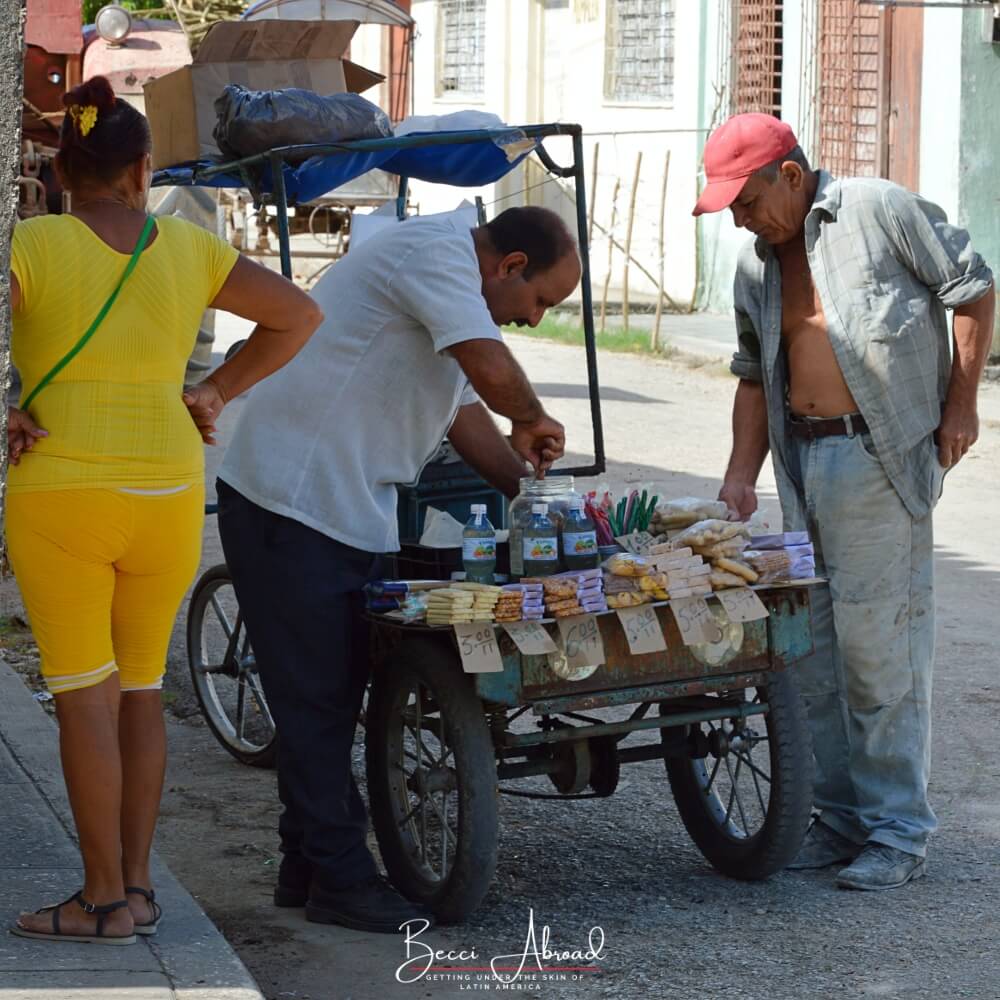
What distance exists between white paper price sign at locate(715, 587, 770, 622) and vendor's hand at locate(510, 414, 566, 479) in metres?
0.55

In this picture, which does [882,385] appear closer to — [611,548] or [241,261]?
[611,548]

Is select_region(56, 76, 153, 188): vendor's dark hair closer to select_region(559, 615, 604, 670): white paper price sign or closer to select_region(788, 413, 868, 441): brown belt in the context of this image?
select_region(559, 615, 604, 670): white paper price sign

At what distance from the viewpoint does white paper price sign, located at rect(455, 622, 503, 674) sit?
3979mm

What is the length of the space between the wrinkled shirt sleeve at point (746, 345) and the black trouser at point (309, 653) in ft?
4.13

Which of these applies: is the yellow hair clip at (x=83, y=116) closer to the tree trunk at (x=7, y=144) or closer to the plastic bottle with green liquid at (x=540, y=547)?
the tree trunk at (x=7, y=144)

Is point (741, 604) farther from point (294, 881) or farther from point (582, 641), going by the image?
point (294, 881)

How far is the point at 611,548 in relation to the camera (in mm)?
4422

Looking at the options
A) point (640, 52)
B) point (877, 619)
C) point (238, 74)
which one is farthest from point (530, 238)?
point (640, 52)

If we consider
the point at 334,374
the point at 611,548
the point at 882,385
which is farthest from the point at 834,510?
the point at 334,374

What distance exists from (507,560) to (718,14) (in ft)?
49.0

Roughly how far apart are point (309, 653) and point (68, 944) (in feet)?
2.97

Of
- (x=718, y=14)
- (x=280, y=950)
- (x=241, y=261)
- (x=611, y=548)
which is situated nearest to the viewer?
(x=241, y=261)

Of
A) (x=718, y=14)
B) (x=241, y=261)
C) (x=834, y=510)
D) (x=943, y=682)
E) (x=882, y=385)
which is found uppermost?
(x=718, y=14)

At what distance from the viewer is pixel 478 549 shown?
4184 millimetres
